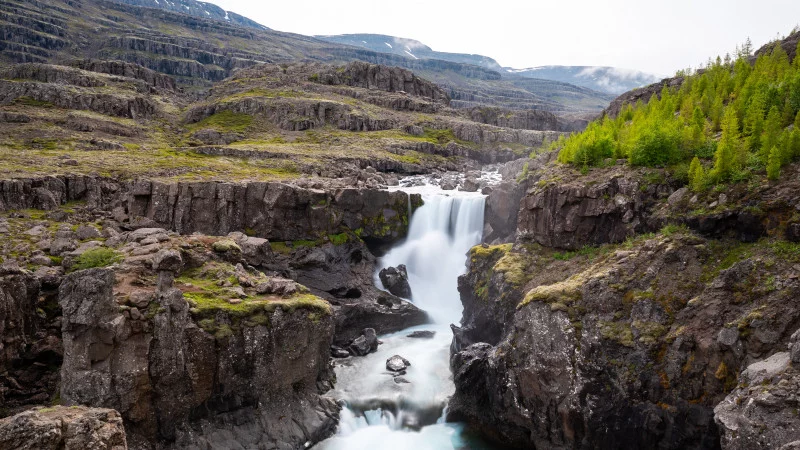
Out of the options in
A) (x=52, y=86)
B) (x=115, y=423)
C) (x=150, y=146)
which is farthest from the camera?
(x=52, y=86)

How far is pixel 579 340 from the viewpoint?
22.1 meters

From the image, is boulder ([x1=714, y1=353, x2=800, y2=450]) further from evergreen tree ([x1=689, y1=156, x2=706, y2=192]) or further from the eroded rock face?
the eroded rock face

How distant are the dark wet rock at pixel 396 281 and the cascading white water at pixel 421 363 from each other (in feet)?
5.23

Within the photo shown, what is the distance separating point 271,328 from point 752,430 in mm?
20568

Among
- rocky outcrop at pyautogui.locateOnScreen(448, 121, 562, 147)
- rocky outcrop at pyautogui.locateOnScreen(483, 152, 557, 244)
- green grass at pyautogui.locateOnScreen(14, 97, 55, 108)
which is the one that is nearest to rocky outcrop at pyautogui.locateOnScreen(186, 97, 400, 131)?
rocky outcrop at pyautogui.locateOnScreen(448, 121, 562, 147)

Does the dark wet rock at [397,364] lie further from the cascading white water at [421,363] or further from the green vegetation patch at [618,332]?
the green vegetation patch at [618,332]

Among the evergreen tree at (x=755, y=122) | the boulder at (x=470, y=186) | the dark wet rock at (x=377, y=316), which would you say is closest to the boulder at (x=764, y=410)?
the evergreen tree at (x=755, y=122)

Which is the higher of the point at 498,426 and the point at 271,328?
the point at 271,328

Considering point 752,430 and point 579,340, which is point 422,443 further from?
point 752,430

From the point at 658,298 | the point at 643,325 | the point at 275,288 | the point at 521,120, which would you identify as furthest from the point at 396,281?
the point at 521,120

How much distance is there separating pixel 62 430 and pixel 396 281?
3687 cm

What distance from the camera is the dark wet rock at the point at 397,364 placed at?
111 feet

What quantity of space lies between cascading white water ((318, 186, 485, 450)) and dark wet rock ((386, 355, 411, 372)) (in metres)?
0.53

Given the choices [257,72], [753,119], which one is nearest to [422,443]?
[753,119]
